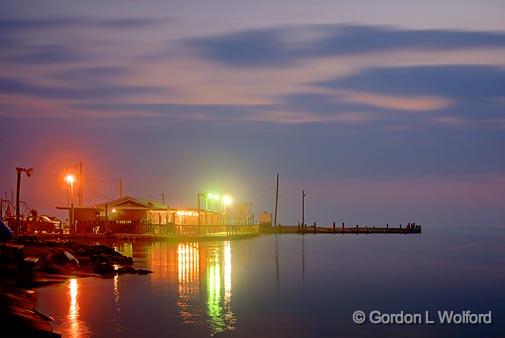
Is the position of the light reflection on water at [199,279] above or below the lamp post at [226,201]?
below

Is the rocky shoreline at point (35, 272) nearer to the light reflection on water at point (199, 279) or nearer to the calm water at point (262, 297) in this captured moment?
the calm water at point (262, 297)

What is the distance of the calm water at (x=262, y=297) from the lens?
30.0 metres

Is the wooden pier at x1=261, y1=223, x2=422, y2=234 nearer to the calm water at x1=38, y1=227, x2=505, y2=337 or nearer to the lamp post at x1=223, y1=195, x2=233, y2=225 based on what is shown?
the lamp post at x1=223, y1=195, x2=233, y2=225

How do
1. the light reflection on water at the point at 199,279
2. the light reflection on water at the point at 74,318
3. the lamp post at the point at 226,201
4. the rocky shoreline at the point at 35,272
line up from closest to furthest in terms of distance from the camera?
the rocky shoreline at the point at 35,272
the light reflection on water at the point at 74,318
the light reflection on water at the point at 199,279
the lamp post at the point at 226,201

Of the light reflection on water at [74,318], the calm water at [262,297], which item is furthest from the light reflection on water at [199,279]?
the light reflection on water at [74,318]

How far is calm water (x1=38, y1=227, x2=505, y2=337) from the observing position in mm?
29953

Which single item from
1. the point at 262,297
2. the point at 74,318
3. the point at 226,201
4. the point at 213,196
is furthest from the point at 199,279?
the point at 226,201

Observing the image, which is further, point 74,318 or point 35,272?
point 35,272

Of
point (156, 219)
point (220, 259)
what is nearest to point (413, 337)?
point (220, 259)

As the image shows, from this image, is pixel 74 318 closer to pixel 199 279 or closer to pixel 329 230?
pixel 199 279

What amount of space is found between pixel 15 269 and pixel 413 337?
18.9m

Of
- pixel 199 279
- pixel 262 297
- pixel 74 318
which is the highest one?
pixel 199 279

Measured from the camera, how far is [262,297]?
134 feet

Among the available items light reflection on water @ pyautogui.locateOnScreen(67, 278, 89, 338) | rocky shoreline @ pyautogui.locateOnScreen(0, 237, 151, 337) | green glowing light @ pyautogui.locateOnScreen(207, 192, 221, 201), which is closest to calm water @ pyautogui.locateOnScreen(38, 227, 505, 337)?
light reflection on water @ pyautogui.locateOnScreen(67, 278, 89, 338)
